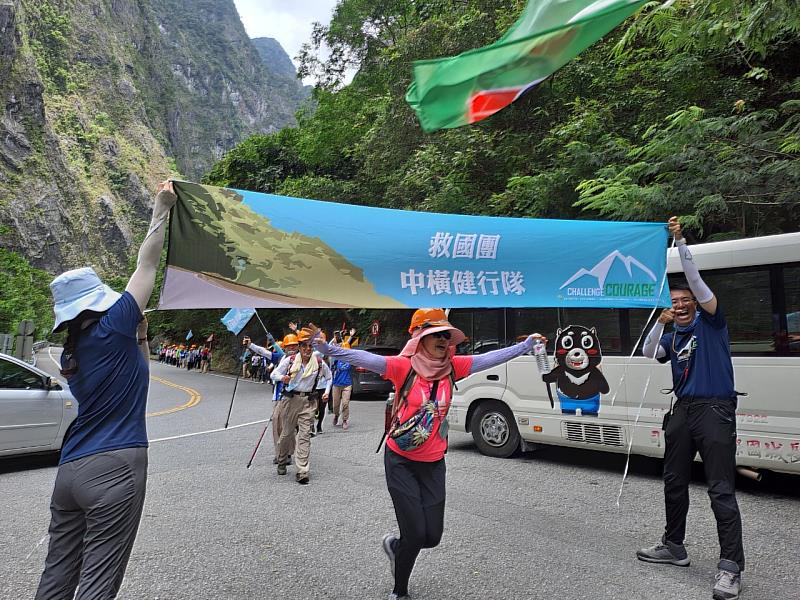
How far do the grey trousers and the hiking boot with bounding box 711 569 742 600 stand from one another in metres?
3.57

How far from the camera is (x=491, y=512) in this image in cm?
578

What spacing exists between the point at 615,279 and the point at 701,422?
45.3 inches

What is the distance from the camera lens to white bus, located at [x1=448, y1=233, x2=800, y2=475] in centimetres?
595

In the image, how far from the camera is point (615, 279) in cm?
433

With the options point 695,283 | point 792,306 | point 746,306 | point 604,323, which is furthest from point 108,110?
point 695,283

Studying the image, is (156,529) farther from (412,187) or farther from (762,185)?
(412,187)

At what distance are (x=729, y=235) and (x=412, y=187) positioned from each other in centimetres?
987

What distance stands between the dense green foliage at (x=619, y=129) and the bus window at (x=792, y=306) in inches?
69.6

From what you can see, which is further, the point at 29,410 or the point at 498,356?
the point at 29,410

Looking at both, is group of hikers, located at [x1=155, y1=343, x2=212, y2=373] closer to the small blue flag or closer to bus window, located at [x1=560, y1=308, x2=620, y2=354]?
the small blue flag

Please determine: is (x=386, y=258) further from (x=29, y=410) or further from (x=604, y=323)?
(x=29, y=410)

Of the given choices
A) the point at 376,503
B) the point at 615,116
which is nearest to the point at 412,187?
the point at 615,116

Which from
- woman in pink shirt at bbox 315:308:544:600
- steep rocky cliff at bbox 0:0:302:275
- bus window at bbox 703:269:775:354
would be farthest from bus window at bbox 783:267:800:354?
steep rocky cliff at bbox 0:0:302:275

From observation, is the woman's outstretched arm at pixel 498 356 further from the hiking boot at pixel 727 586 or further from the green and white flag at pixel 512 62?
the hiking boot at pixel 727 586
